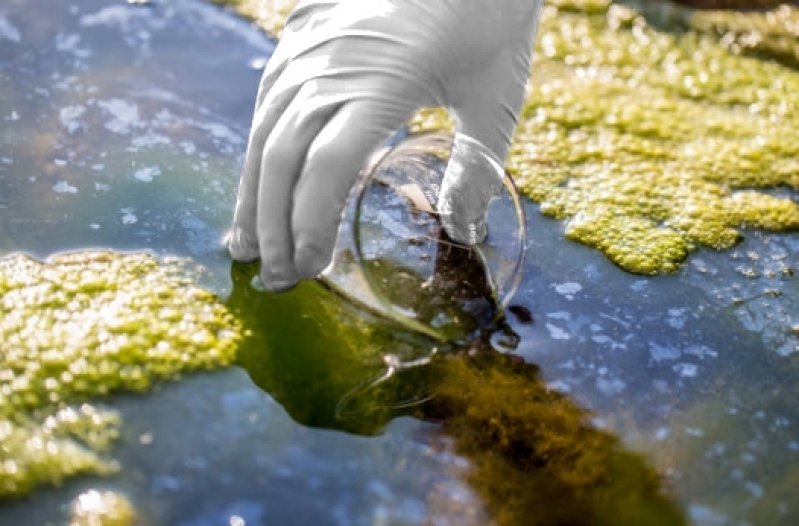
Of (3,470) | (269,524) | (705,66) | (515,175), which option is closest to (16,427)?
(3,470)

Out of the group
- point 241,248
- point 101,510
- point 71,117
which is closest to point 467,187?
point 241,248

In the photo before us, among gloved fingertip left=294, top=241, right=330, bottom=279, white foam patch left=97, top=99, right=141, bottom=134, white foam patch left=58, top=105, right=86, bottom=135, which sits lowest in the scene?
white foam patch left=58, top=105, right=86, bottom=135

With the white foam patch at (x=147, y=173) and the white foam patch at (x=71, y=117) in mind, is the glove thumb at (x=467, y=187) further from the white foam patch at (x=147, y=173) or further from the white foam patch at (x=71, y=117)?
the white foam patch at (x=71, y=117)

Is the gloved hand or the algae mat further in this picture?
the algae mat

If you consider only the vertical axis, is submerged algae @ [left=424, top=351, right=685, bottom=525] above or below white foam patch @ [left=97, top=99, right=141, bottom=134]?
above

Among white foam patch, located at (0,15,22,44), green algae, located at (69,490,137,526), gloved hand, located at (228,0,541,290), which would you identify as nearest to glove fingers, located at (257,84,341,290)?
gloved hand, located at (228,0,541,290)

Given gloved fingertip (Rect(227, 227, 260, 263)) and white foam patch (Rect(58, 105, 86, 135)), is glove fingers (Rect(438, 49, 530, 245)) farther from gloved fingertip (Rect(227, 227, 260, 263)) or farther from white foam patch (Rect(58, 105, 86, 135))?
white foam patch (Rect(58, 105, 86, 135))

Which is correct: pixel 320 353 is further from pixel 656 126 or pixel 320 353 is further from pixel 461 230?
A: pixel 656 126
